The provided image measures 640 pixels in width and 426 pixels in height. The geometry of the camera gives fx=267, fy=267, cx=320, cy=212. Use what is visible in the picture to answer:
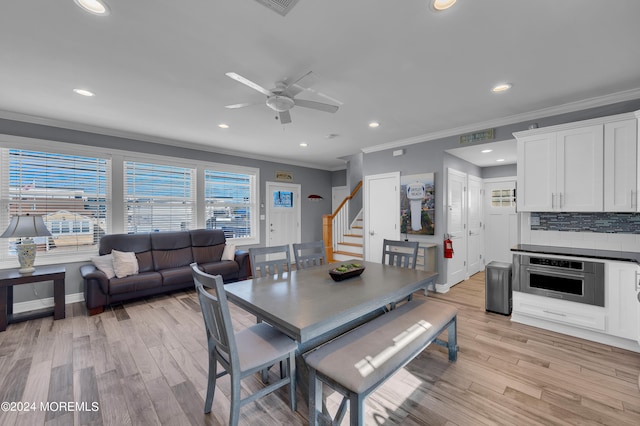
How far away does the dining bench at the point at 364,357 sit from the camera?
4.74 ft

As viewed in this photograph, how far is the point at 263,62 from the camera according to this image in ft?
7.82

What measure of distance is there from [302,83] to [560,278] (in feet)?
11.6

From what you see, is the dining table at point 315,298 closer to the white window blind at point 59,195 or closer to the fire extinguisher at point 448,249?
the fire extinguisher at point 448,249

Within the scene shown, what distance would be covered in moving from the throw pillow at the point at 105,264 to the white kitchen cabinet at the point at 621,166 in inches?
248

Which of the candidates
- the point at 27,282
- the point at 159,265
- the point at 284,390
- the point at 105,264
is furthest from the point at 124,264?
the point at 284,390

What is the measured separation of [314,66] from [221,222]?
4.34 m

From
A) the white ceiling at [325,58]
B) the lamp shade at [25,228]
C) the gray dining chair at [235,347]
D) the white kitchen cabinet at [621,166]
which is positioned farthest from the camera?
the lamp shade at [25,228]

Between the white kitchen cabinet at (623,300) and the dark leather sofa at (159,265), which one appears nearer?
the white kitchen cabinet at (623,300)

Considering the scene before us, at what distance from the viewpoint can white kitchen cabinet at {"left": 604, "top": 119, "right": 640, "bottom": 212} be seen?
109 inches

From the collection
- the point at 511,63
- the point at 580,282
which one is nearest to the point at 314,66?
the point at 511,63

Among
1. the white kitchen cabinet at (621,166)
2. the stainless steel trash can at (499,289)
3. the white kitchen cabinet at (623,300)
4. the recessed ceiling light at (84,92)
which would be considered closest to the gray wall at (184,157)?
the recessed ceiling light at (84,92)

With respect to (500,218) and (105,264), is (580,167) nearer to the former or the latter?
(500,218)

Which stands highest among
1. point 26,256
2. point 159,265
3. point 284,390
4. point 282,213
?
point 282,213

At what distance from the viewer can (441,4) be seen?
171 centimetres
